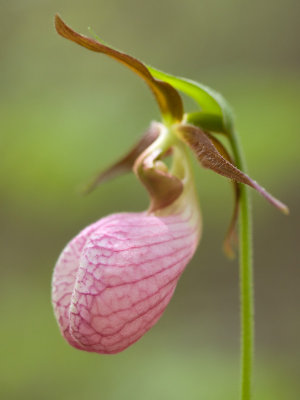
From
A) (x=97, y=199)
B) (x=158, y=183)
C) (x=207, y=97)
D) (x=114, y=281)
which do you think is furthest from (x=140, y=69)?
(x=97, y=199)

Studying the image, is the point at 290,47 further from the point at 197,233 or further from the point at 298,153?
the point at 197,233

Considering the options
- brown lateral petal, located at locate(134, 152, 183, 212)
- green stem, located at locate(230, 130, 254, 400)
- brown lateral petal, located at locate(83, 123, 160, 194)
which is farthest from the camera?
brown lateral petal, located at locate(83, 123, 160, 194)

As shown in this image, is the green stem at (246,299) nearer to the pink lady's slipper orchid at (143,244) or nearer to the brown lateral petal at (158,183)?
the pink lady's slipper orchid at (143,244)

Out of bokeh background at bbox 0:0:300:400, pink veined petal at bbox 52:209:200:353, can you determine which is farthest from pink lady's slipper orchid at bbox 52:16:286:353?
bokeh background at bbox 0:0:300:400

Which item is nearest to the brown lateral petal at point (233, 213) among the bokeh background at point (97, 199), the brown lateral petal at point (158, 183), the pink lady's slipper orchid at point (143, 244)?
the pink lady's slipper orchid at point (143, 244)

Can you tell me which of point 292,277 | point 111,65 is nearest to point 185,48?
point 111,65

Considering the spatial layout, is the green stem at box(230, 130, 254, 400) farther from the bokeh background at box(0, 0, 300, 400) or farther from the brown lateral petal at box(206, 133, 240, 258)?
the bokeh background at box(0, 0, 300, 400)

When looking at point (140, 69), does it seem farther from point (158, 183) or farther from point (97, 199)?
point (97, 199)
